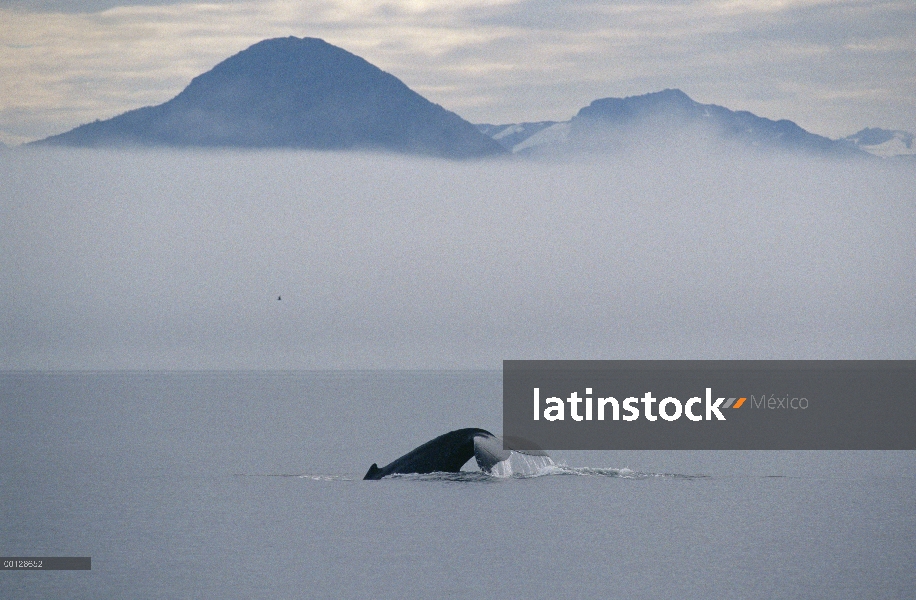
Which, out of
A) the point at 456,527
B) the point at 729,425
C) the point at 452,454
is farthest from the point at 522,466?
the point at 729,425

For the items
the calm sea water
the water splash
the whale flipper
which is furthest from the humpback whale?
the water splash

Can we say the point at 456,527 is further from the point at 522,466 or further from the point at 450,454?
the point at 522,466

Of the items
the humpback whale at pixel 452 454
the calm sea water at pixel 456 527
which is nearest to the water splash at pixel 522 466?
the calm sea water at pixel 456 527

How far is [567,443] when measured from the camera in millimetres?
72688

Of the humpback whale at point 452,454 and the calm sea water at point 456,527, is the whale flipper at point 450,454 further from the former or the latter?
the calm sea water at point 456,527

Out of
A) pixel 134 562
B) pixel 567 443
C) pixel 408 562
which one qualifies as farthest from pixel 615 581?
pixel 567 443

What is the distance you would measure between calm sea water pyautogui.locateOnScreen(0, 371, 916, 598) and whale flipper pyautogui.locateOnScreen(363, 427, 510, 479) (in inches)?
27.3

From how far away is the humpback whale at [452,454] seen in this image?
4209 centimetres

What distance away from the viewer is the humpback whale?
42094mm

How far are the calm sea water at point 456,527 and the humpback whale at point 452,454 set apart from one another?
664 millimetres

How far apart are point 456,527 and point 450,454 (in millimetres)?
7850

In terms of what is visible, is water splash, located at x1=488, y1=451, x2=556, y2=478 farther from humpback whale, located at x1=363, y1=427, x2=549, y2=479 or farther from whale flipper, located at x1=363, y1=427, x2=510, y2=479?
whale flipper, located at x1=363, y1=427, x2=510, y2=479

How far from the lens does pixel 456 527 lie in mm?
36031

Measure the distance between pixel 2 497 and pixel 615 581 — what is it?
1025 inches
